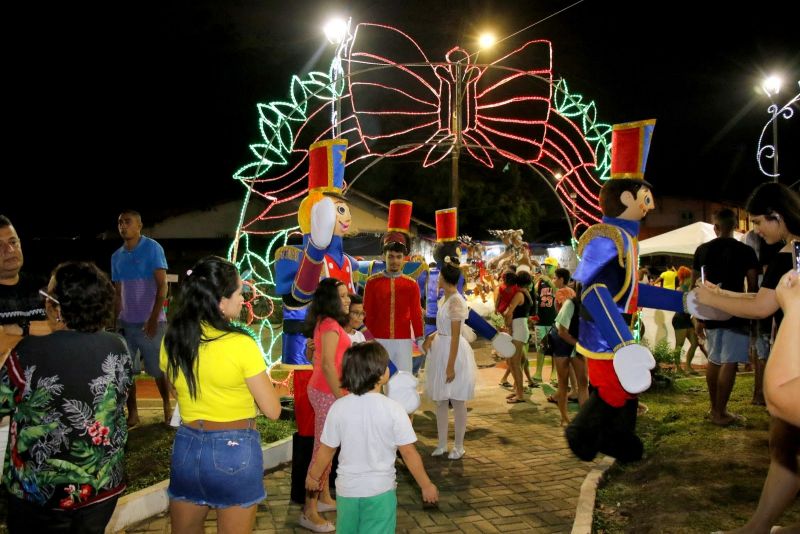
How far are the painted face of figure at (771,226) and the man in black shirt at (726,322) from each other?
2.22 metres

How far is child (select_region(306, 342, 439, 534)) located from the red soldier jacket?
3015 mm

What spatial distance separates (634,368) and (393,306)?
2801mm

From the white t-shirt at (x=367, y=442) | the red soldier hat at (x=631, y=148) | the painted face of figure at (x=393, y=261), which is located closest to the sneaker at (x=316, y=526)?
the white t-shirt at (x=367, y=442)

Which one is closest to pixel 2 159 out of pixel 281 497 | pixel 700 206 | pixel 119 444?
Answer: pixel 281 497

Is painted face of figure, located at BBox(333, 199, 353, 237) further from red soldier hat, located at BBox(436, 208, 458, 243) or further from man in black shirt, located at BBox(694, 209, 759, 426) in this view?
red soldier hat, located at BBox(436, 208, 458, 243)

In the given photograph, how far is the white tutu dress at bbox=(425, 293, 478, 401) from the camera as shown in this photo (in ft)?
20.5

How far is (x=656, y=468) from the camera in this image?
5.59 metres

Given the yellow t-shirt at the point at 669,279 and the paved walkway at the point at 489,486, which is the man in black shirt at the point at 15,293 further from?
the yellow t-shirt at the point at 669,279

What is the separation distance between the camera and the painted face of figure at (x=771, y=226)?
4.11 m

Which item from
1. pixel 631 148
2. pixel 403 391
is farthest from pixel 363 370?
pixel 631 148

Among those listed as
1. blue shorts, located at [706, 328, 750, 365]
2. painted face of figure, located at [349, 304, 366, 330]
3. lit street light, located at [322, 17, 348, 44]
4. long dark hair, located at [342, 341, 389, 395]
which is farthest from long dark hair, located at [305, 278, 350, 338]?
lit street light, located at [322, 17, 348, 44]

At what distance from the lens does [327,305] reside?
171 inches

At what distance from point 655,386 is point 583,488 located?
15.1ft

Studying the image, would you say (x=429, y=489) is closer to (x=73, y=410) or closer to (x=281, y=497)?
(x=73, y=410)
